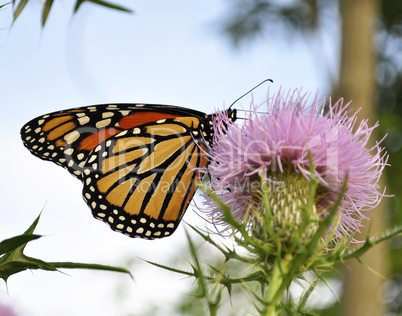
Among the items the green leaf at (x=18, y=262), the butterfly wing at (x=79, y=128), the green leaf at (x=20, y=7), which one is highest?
the green leaf at (x=20, y=7)

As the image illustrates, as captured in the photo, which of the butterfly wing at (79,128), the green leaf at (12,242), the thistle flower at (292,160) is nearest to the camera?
the green leaf at (12,242)

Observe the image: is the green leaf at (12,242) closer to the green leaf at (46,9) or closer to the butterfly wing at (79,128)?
the green leaf at (46,9)

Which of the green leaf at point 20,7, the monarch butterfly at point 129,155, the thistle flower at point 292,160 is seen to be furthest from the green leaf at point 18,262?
the monarch butterfly at point 129,155

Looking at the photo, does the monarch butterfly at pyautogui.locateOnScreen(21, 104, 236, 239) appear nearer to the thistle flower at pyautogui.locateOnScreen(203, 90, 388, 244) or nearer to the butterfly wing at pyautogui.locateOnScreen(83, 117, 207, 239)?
the butterfly wing at pyautogui.locateOnScreen(83, 117, 207, 239)

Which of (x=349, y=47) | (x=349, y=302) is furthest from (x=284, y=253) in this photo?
(x=349, y=47)

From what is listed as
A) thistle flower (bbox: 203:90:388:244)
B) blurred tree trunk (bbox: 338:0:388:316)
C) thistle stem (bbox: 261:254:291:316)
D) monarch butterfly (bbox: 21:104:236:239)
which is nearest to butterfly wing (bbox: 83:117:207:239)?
monarch butterfly (bbox: 21:104:236:239)

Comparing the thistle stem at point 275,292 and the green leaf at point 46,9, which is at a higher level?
the green leaf at point 46,9

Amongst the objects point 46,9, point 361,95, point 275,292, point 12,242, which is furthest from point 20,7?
point 361,95
